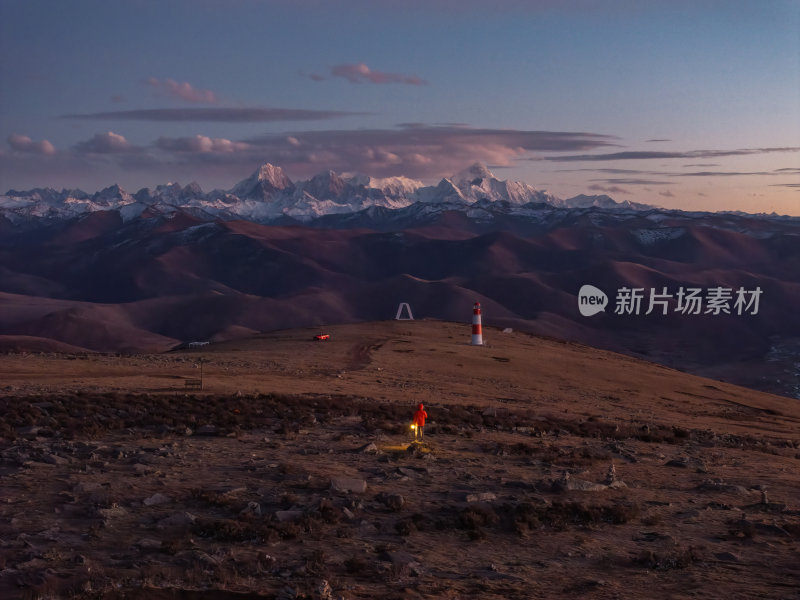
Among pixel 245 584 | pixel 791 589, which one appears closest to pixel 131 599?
pixel 245 584

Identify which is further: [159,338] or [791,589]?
[159,338]

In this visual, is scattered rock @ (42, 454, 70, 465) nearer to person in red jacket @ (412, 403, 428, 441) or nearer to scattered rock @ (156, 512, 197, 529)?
scattered rock @ (156, 512, 197, 529)

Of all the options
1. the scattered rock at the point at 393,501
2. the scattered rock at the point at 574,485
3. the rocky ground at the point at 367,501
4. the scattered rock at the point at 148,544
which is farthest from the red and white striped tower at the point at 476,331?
the scattered rock at the point at 148,544

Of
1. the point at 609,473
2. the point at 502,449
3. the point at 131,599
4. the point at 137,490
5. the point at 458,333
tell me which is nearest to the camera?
the point at 131,599

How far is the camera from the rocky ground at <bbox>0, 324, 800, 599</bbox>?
11.4 meters

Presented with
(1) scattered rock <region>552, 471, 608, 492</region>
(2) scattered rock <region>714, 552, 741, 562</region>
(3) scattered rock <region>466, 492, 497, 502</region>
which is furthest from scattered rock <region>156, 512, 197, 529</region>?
(2) scattered rock <region>714, 552, 741, 562</region>

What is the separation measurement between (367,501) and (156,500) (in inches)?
155

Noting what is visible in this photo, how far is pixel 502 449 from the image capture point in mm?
20578

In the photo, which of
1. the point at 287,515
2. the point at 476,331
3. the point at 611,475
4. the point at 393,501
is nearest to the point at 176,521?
the point at 287,515

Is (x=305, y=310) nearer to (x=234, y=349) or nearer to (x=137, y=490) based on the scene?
(x=234, y=349)

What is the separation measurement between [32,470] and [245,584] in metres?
7.79

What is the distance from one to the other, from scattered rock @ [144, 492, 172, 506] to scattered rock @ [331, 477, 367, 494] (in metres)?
3.13

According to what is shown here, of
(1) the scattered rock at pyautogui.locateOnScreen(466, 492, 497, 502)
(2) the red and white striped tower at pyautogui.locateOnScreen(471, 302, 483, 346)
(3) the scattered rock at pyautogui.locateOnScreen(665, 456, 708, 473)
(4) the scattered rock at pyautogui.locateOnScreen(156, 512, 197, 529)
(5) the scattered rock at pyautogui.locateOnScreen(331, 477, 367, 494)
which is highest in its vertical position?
(2) the red and white striped tower at pyautogui.locateOnScreen(471, 302, 483, 346)

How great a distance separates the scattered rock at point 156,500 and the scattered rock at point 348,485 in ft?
10.3
